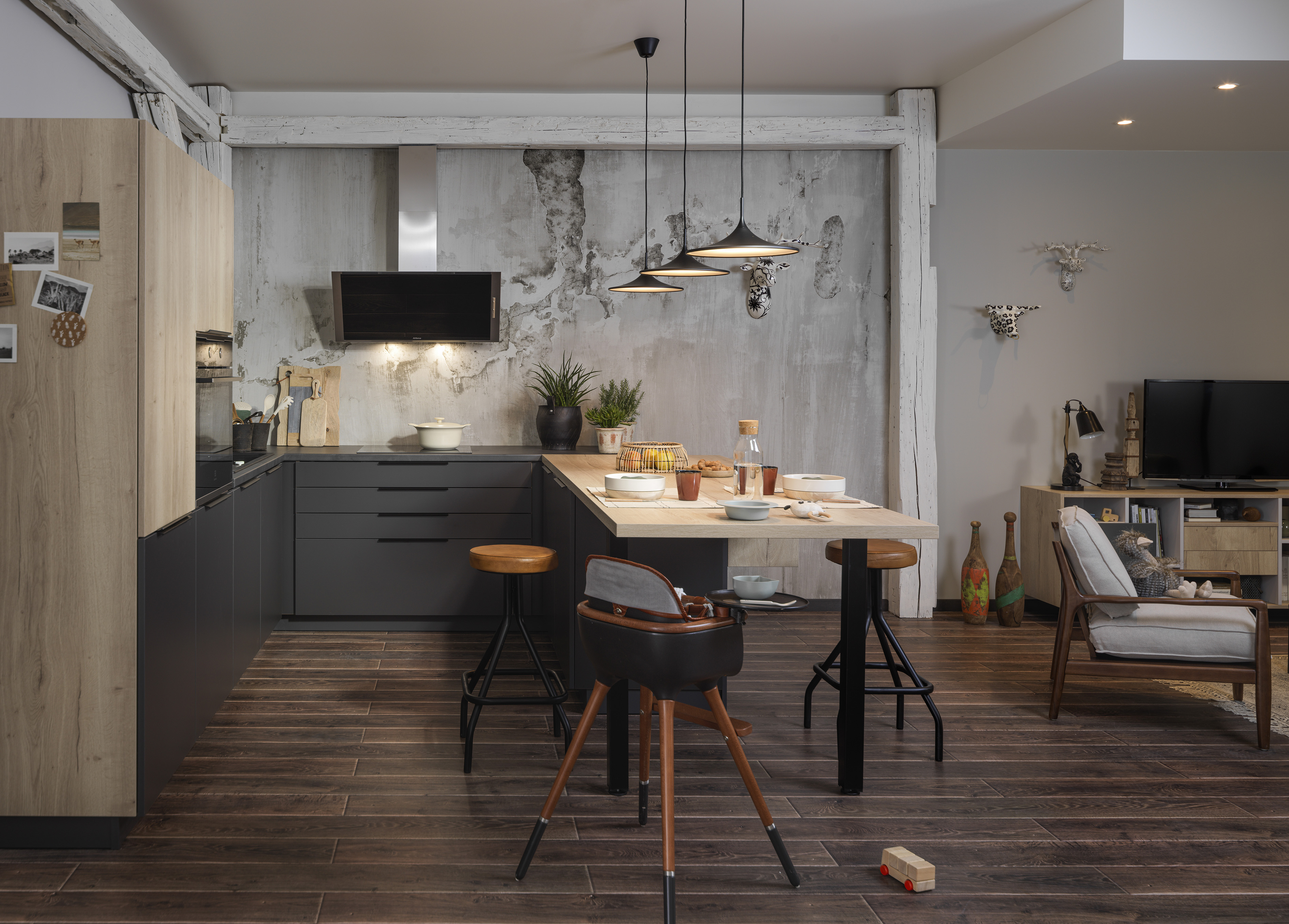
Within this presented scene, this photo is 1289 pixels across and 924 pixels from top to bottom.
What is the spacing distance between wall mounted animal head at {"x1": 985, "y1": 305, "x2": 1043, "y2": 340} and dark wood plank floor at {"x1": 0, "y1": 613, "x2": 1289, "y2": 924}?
2330 mm

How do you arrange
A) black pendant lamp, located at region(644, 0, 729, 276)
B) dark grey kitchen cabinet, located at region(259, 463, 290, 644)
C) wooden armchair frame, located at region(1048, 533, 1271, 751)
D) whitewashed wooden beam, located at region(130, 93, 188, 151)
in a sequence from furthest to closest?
whitewashed wooden beam, located at region(130, 93, 188, 151), dark grey kitchen cabinet, located at region(259, 463, 290, 644), black pendant lamp, located at region(644, 0, 729, 276), wooden armchair frame, located at region(1048, 533, 1271, 751)

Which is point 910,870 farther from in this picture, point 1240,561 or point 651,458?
point 1240,561

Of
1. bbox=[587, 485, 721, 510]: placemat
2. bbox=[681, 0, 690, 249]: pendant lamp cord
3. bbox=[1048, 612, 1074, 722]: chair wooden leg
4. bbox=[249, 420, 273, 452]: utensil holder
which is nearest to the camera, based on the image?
bbox=[587, 485, 721, 510]: placemat

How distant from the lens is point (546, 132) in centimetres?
544

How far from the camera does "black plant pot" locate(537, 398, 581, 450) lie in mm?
5434

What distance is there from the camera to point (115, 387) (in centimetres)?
258

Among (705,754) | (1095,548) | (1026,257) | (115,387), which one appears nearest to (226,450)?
(115,387)

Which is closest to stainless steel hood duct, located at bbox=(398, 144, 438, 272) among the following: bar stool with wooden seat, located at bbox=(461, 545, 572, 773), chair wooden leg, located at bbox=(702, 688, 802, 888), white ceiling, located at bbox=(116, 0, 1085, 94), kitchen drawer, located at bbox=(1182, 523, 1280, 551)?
white ceiling, located at bbox=(116, 0, 1085, 94)

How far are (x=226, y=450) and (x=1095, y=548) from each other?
3.28 m

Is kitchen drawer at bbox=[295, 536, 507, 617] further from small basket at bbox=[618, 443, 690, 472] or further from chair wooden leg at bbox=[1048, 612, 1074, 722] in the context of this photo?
chair wooden leg at bbox=[1048, 612, 1074, 722]

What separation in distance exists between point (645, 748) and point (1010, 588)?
3.30 meters

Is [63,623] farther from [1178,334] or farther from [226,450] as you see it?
[1178,334]

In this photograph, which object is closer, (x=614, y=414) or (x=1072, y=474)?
(x=614, y=414)

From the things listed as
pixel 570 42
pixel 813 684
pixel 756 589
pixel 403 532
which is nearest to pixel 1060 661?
pixel 813 684
